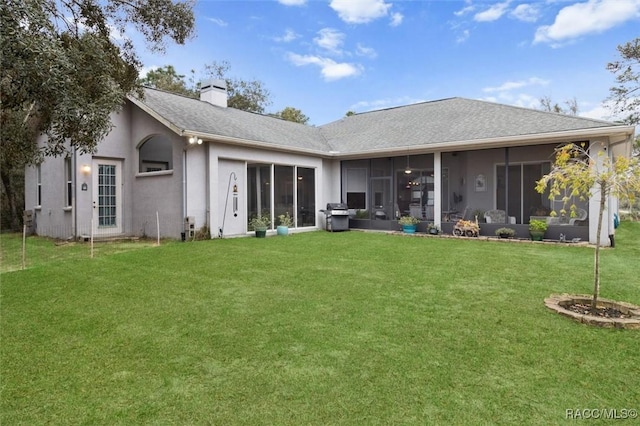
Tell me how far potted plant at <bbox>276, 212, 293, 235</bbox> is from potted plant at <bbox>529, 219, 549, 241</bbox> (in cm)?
710

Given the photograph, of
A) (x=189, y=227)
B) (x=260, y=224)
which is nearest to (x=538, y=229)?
(x=260, y=224)

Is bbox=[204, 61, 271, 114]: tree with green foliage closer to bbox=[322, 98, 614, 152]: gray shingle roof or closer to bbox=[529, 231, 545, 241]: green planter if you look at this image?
bbox=[322, 98, 614, 152]: gray shingle roof

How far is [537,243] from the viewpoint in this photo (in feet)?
31.8

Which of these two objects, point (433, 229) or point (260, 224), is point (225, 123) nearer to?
point (260, 224)

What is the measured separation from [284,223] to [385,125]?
6.03 metres

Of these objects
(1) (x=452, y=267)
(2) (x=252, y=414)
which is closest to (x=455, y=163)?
(1) (x=452, y=267)

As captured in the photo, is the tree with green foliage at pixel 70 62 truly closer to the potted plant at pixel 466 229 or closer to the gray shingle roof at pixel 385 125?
the gray shingle roof at pixel 385 125

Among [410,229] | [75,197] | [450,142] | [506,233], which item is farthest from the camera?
[410,229]

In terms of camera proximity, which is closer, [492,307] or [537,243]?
Result: [492,307]

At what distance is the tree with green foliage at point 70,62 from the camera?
162 inches

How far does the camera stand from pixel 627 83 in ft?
58.3

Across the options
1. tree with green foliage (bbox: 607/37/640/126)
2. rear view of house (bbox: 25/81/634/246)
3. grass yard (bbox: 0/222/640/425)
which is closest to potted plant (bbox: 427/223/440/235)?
rear view of house (bbox: 25/81/634/246)

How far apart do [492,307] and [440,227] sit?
7938 millimetres

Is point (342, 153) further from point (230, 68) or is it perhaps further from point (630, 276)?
point (230, 68)
